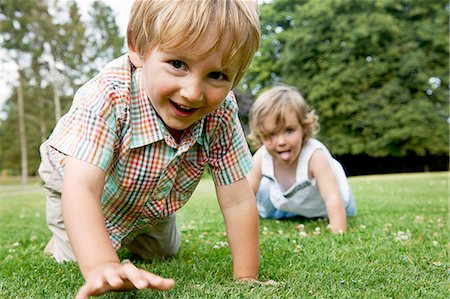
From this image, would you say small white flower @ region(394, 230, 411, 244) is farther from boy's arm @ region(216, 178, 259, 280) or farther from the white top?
boy's arm @ region(216, 178, 259, 280)

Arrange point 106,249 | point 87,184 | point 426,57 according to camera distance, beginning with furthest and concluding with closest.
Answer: point 426,57 < point 87,184 < point 106,249

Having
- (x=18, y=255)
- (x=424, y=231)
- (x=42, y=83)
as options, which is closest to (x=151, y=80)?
(x=18, y=255)

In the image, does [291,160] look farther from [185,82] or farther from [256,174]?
[185,82]

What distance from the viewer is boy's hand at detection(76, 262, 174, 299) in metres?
1.65

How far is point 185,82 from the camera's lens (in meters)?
2.04

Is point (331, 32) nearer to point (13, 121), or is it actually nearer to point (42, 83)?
point (42, 83)

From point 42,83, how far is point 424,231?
111 feet

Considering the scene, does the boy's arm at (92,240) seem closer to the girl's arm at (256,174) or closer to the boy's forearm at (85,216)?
the boy's forearm at (85,216)

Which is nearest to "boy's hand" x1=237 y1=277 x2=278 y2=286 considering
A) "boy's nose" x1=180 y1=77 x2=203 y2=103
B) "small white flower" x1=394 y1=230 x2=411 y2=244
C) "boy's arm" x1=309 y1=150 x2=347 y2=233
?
"boy's nose" x1=180 y1=77 x2=203 y2=103

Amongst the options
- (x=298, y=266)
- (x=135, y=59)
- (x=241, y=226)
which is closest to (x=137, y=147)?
(x=135, y=59)

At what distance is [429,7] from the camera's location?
31.0 meters

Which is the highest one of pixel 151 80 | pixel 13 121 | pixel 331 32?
pixel 331 32

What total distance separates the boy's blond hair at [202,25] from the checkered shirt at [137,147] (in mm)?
293

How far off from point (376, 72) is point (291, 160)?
91.3 ft
